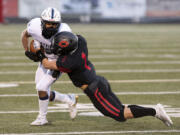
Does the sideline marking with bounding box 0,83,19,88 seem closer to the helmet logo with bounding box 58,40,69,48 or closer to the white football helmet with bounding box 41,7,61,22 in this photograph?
the white football helmet with bounding box 41,7,61,22

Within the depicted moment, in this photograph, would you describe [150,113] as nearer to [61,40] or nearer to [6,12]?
[61,40]

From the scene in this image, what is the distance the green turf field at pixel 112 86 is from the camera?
551 cm

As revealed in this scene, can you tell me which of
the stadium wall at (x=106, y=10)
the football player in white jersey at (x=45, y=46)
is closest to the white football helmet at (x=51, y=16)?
the football player in white jersey at (x=45, y=46)

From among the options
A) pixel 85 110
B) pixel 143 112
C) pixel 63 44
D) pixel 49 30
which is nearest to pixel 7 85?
pixel 85 110

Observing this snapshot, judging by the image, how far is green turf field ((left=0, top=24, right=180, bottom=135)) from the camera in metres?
5.51

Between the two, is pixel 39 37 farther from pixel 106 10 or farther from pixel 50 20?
pixel 106 10

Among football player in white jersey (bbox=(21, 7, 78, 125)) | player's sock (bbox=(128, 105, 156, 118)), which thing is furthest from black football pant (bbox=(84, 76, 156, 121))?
football player in white jersey (bbox=(21, 7, 78, 125))

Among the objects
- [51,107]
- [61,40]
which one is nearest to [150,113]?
[61,40]

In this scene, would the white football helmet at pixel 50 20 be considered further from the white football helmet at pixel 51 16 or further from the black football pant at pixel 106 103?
the black football pant at pixel 106 103

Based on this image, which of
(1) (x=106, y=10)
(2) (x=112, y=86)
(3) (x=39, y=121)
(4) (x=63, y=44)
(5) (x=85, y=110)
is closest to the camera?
(4) (x=63, y=44)

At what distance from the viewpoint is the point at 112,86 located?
8367mm

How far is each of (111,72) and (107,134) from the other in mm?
4829

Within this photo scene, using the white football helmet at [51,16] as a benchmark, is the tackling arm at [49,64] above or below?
below

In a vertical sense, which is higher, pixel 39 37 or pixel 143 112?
pixel 39 37
